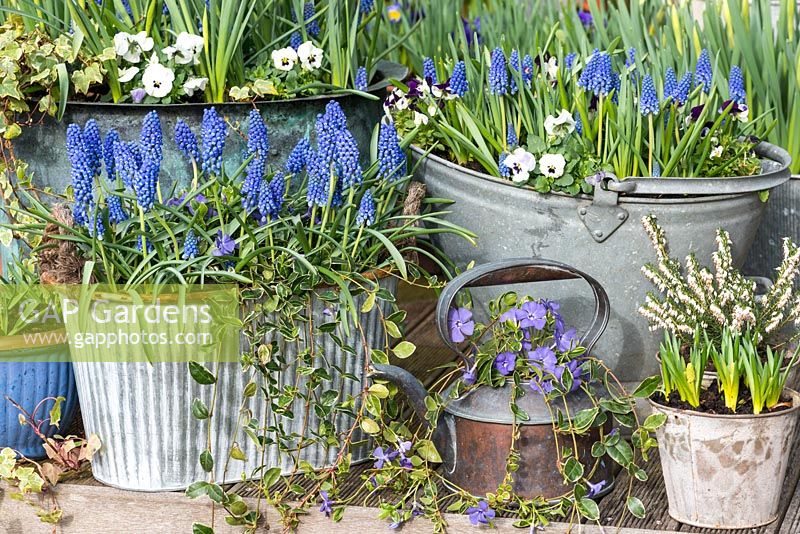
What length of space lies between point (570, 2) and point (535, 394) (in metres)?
1.46

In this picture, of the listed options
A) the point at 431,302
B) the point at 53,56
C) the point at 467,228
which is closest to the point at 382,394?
the point at 467,228

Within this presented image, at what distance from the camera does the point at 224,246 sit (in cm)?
177

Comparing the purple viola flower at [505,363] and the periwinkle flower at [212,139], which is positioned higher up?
the periwinkle flower at [212,139]

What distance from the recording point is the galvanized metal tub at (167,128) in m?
1.98

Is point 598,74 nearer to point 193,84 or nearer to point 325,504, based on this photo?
point 193,84

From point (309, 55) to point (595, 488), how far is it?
1.00 meters

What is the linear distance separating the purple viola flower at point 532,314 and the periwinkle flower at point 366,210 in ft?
1.01

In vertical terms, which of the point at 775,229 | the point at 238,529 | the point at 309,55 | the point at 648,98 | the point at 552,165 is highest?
the point at 309,55

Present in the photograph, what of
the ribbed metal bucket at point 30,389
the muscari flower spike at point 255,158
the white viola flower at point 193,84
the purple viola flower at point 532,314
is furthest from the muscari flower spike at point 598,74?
the ribbed metal bucket at point 30,389

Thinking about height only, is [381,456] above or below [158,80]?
below

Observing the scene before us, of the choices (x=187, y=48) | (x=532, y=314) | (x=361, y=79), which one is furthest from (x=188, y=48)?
(x=532, y=314)

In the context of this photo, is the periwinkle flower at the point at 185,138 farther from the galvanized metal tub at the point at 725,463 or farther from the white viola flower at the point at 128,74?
the galvanized metal tub at the point at 725,463

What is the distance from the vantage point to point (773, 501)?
172cm

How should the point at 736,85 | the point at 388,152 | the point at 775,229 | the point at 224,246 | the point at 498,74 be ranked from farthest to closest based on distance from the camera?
the point at 775,229
the point at 736,85
the point at 498,74
the point at 388,152
the point at 224,246
